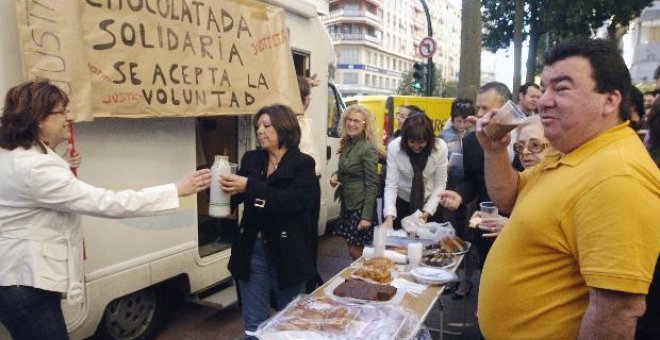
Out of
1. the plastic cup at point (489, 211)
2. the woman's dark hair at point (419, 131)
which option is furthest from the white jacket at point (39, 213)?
the woman's dark hair at point (419, 131)

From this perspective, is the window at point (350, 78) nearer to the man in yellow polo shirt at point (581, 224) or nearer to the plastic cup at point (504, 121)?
the plastic cup at point (504, 121)

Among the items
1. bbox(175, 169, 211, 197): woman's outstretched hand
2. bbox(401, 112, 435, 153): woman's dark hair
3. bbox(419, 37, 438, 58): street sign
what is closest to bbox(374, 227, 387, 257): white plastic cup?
bbox(401, 112, 435, 153): woman's dark hair

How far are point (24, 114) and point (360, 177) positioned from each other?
8.77 ft

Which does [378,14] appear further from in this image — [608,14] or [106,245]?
[106,245]

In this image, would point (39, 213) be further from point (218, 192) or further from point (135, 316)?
point (135, 316)

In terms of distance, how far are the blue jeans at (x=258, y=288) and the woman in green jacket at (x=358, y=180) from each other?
4.43 feet

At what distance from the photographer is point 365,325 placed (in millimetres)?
2213

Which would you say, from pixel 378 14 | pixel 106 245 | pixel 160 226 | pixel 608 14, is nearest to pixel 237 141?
pixel 160 226

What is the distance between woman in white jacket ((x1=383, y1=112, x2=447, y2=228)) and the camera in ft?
13.0

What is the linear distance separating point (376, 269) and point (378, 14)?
7543 cm

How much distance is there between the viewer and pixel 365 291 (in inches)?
101

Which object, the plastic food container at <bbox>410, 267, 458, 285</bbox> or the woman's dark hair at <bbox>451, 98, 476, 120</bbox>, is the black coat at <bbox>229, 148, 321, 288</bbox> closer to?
the plastic food container at <bbox>410, 267, 458, 285</bbox>

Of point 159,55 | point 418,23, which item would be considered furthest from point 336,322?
point 418,23

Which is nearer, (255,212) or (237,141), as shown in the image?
(255,212)
